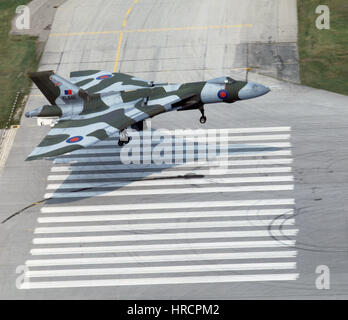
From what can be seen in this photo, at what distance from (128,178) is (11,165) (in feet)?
29.0

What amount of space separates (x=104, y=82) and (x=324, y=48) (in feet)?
66.5

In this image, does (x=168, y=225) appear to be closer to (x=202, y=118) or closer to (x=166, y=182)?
(x=166, y=182)

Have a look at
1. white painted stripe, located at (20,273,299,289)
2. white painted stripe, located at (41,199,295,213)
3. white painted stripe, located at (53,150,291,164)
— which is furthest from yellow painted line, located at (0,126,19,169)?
white painted stripe, located at (20,273,299,289)

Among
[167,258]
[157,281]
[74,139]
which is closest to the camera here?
[157,281]

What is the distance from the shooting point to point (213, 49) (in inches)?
2325

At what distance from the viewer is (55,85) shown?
1854 inches

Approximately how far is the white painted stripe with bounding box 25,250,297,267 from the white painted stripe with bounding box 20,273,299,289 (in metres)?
1.54

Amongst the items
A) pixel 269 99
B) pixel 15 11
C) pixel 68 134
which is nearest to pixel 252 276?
pixel 68 134

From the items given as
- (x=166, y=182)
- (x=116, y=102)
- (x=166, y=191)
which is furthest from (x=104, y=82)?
(x=166, y=191)

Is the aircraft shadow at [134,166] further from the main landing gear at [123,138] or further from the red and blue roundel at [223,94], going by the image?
the red and blue roundel at [223,94]

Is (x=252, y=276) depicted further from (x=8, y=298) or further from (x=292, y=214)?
(x=8, y=298)

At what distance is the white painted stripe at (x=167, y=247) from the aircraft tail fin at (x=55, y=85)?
12.2 meters

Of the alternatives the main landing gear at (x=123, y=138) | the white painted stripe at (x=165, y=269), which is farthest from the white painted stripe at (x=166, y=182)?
the white painted stripe at (x=165, y=269)

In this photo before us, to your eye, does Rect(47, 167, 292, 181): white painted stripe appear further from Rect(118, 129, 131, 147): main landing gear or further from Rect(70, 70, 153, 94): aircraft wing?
Rect(70, 70, 153, 94): aircraft wing
